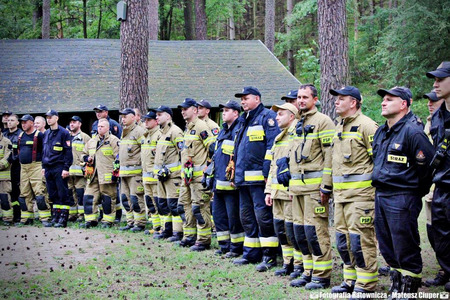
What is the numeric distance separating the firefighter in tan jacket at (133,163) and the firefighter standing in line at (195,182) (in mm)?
2023

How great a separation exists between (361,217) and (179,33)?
38.3 m

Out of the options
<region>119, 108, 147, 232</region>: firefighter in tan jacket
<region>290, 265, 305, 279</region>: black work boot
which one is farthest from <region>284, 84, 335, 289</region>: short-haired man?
<region>119, 108, 147, 232</region>: firefighter in tan jacket

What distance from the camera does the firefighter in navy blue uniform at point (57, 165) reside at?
1341 centimetres

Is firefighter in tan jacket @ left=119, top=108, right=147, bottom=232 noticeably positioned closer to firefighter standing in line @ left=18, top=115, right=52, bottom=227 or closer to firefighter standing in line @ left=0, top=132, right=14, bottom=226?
firefighter standing in line @ left=18, top=115, right=52, bottom=227

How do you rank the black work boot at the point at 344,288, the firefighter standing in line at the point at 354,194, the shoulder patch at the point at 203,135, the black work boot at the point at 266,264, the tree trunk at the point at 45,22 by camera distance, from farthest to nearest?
the tree trunk at the point at 45,22
the shoulder patch at the point at 203,135
the black work boot at the point at 266,264
the black work boot at the point at 344,288
the firefighter standing in line at the point at 354,194

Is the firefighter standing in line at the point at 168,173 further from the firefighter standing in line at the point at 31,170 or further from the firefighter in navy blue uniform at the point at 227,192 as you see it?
the firefighter standing in line at the point at 31,170

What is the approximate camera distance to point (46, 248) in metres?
10.7

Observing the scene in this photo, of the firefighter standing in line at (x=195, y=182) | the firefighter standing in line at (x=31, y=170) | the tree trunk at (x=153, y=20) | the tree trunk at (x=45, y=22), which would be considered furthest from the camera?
the tree trunk at (x=45, y=22)

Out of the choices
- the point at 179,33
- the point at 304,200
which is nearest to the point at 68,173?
the point at 304,200

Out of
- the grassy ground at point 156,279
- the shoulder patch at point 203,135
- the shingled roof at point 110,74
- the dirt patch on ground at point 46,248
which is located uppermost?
the shingled roof at point 110,74

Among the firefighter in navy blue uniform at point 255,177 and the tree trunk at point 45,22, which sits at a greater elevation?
the tree trunk at point 45,22

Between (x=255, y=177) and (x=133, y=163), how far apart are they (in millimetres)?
4626

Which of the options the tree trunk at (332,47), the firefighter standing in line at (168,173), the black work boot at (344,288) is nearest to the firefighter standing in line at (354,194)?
the black work boot at (344,288)

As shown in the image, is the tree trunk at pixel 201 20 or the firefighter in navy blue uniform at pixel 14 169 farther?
the tree trunk at pixel 201 20
